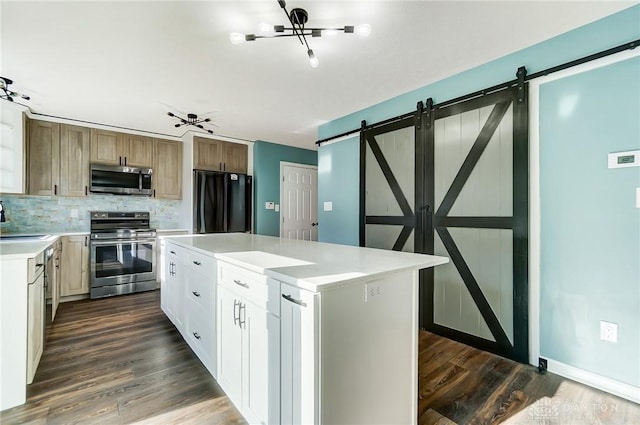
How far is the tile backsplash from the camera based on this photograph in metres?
3.66

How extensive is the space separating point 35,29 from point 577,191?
3.92 metres

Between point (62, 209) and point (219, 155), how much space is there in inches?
90.0

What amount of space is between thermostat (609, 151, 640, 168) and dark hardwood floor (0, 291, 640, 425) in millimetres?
1462

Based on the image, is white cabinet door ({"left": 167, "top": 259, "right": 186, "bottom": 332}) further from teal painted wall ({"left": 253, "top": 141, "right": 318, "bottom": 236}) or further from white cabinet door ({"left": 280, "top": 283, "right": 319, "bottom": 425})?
teal painted wall ({"left": 253, "top": 141, "right": 318, "bottom": 236})

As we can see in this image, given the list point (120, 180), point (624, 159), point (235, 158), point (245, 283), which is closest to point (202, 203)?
point (235, 158)

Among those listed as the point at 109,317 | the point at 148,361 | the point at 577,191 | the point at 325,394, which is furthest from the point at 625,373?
the point at 109,317

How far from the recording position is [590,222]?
1901mm

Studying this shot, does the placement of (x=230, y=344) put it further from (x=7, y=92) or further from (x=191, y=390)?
(x=7, y=92)

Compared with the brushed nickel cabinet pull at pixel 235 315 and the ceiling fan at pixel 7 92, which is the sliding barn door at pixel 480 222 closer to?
the brushed nickel cabinet pull at pixel 235 315

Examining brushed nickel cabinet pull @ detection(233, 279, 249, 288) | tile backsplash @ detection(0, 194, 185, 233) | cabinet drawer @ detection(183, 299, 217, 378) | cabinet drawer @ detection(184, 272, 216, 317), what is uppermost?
tile backsplash @ detection(0, 194, 185, 233)

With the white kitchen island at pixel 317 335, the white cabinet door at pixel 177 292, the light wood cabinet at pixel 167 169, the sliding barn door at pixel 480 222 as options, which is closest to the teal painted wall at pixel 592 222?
the sliding barn door at pixel 480 222

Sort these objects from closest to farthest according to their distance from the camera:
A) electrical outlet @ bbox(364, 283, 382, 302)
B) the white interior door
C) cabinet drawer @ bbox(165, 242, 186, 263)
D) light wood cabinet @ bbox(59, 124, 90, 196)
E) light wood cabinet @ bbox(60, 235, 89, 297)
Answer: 1. electrical outlet @ bbox(364, 283, 382, 302)
2. cabinet drawer @ bbox(165, 242, 186, 263)
3. light wood cabinet @ bbox(60, 235, 89, 297)
4. light wood cabinet @ bbox(59, 124, 90, 196)
5. the white interior door

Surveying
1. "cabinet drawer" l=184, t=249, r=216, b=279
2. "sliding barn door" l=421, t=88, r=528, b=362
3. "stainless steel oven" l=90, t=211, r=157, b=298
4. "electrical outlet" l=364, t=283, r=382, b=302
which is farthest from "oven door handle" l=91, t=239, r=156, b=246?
"electrical outlet" l=364, t=283, r=382, b=302

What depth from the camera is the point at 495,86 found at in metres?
2.35
